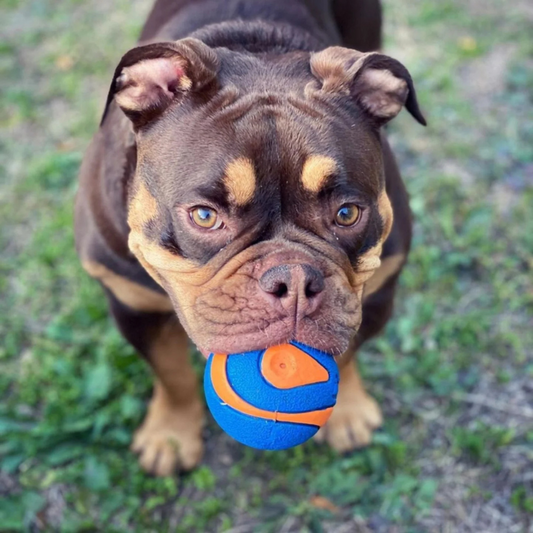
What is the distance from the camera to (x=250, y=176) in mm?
2260

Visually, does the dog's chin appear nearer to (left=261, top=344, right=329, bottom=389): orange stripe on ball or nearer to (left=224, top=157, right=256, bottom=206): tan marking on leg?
(left=261, top=344, right=329, bottom=389): orange stripe on ball

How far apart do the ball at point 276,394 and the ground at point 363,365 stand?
1215 mm

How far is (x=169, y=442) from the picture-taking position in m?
3.46

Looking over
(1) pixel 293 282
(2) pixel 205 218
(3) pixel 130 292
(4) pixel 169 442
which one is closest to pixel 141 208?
(2) pixel 205 218

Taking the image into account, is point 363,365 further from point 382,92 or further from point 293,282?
point 293,282

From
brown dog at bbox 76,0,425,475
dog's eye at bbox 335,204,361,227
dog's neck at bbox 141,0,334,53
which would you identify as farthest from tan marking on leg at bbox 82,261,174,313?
dog's neck at bbox 141,0,334,53

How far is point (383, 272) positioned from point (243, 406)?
1004 mm

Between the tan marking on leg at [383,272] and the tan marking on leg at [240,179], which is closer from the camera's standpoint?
the tan marking on leg at [240,179]

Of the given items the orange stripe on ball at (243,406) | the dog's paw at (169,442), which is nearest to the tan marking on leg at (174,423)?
the dog's paw at (169,442)

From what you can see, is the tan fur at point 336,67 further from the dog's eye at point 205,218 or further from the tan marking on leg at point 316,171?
the dog's eye at point 205,218

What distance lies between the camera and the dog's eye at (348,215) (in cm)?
241

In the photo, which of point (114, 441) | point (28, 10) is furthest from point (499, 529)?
point (28, 10)

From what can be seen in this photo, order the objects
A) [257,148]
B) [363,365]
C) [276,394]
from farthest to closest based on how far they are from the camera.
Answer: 1. [363,365]
2. [257,148]
3. [276,394]

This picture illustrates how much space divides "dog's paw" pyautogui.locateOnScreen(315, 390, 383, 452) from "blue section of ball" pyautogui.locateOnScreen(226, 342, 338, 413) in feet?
4.34
